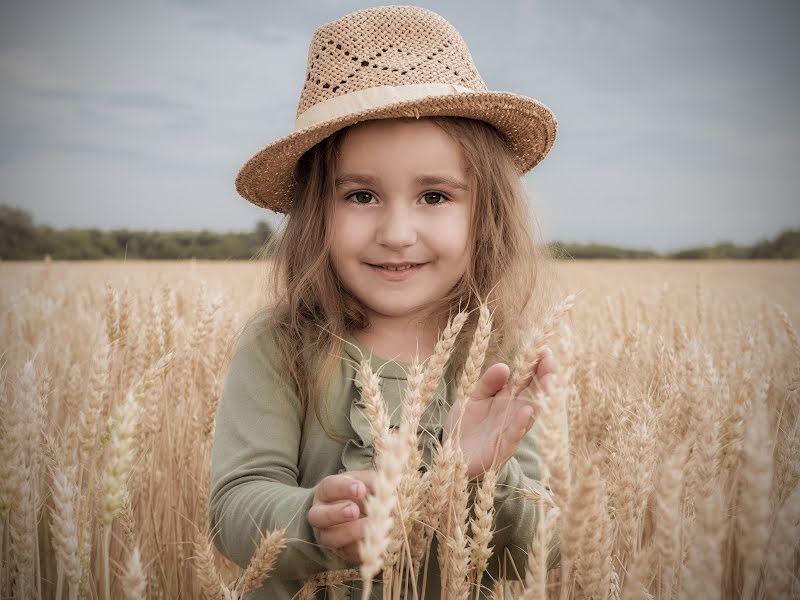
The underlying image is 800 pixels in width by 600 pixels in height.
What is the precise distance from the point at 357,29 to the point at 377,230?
600 mm

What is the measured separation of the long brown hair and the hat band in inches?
3.2

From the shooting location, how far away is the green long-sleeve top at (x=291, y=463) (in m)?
1.18

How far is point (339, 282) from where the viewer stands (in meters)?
1.73

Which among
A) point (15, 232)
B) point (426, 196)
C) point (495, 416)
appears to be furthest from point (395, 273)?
point (15, 232)

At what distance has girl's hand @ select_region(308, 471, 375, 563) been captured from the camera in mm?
929

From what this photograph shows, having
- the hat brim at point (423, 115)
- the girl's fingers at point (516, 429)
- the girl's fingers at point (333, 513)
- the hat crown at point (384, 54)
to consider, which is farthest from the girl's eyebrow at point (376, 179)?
the girl's fingers at point (333, 513)

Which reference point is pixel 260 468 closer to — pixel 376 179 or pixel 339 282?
pixel 339 282

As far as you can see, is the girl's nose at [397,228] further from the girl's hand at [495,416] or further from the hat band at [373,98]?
the girl's hand at [495,416]

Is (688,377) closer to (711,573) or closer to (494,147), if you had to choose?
(711,573)

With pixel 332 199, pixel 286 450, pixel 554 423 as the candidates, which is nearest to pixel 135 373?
pixel 286 450

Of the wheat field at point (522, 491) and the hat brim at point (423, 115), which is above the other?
the hat brim at point (423, 115)

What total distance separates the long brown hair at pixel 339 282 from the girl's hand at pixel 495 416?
0.36 meters

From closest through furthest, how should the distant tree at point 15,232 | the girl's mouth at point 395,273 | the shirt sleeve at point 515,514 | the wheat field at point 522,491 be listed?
the wheat field at point 522,491 < the shirt sleeve at point 515,514 < the girl's mouth at point 395,273 < the distant tree at point 15,232

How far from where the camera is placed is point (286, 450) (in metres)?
1.41
